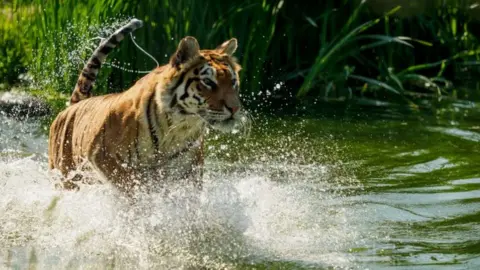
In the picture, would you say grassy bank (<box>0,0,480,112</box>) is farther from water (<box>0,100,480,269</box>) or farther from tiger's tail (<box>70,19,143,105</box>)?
tiger's tail (<box>70,19,143,105</box>)

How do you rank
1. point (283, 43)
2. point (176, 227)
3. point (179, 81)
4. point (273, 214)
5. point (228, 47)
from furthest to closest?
point (283, 43) < point (228, 47) < point (273, 214) < point (179, 81) < point (176, 227)

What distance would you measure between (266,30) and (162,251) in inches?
192

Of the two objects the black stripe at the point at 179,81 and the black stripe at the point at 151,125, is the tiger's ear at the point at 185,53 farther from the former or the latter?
the black stripe at the point at 151,125

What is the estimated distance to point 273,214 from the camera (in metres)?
5.50

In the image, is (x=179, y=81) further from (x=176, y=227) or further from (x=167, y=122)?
(x=176, y=227)

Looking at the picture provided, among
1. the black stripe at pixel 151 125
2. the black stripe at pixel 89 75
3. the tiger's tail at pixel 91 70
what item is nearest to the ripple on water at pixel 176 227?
the black stripe at pixel 151 125

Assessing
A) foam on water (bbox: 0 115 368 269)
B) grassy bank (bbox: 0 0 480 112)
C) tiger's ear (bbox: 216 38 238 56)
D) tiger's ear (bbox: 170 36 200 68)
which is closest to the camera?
foam on water (bbox: 0 115 368 269)

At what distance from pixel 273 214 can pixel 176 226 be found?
59 centimetres

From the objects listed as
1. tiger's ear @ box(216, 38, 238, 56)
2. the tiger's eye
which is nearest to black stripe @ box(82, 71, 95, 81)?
tiger's ear @ box(216, 38, 238, 56)

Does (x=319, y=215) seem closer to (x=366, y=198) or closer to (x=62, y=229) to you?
(x=366, y=198)

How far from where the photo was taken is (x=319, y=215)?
218 inches

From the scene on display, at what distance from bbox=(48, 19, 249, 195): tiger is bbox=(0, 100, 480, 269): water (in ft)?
0.42

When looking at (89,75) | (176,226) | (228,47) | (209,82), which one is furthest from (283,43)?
(176,226)

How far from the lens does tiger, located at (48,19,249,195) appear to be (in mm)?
5219
